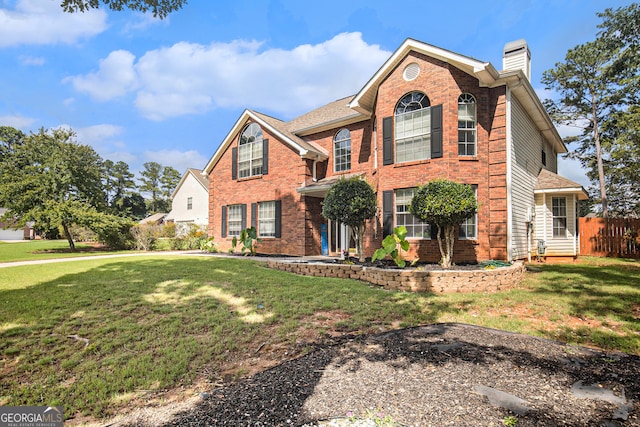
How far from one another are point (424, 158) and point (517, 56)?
7066mm

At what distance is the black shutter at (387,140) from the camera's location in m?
12.2

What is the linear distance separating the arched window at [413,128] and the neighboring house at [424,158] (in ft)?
0.12

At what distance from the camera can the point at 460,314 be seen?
19.4 feet

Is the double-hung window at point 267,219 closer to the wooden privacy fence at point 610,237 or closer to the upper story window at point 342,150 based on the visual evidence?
the upper story window at point 342,150

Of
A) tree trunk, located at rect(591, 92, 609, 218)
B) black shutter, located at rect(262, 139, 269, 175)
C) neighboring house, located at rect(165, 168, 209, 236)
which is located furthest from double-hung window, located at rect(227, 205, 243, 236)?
tree trunk, located at rect(591, 92, 609, 218)

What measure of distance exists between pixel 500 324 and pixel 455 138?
24.8 ft

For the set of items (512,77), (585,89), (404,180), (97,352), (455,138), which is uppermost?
(585,89)

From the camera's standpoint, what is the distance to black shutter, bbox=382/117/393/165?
482 inches

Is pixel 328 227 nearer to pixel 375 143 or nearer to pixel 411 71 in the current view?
pixel 375 143

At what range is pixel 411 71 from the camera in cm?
1198

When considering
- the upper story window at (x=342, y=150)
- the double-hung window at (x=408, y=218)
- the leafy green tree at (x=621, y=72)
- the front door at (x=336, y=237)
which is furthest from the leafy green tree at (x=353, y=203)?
the leafy green tree at (x=621, y=72)

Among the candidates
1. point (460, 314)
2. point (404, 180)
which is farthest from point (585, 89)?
point (460, 314)

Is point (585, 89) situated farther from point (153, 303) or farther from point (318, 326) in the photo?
point (153, 303)

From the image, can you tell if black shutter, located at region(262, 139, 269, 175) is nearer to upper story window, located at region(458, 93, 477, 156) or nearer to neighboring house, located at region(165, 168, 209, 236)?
upper story window, located at region(458, 93, 477, 156)
